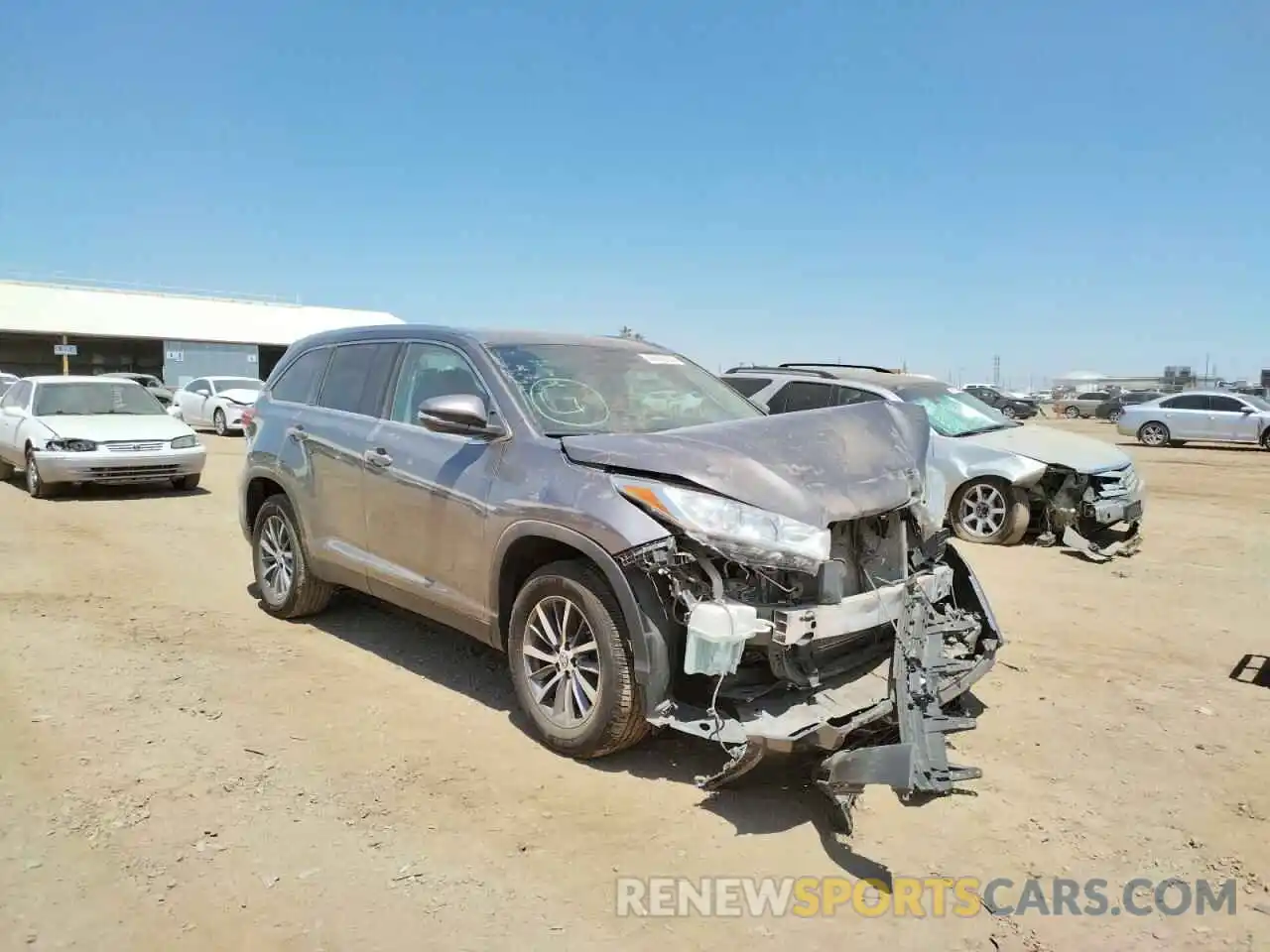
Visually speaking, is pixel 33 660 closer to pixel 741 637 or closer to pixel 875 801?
pixel 741 637

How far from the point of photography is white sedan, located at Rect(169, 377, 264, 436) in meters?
21.8

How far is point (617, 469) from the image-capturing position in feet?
12.2

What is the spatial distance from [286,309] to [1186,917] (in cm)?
5479

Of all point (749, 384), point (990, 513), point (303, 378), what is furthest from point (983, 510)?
point (303, 378)

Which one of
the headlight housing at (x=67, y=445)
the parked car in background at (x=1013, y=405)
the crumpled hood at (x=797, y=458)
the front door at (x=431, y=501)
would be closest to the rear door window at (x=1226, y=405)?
the parked car in background at (x=1013, y=405)

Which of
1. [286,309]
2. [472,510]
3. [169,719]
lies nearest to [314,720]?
[169,719]

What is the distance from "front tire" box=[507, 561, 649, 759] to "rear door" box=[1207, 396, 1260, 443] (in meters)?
26.1

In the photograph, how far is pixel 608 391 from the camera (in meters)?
4.67

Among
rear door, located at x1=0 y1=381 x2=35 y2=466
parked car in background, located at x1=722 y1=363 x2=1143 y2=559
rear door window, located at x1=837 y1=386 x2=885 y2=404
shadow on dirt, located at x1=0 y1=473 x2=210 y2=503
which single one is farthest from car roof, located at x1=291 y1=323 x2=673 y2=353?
rear door, located at x1=0 y1=381 x2=35 y2=466

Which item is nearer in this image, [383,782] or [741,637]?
[741,637]

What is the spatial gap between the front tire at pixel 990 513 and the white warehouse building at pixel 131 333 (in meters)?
40.1

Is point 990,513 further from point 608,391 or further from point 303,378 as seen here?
point 303,378

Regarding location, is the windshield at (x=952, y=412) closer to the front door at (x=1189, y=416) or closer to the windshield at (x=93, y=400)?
the windshield at (x=93, y=400)

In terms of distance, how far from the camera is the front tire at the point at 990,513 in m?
9.11
